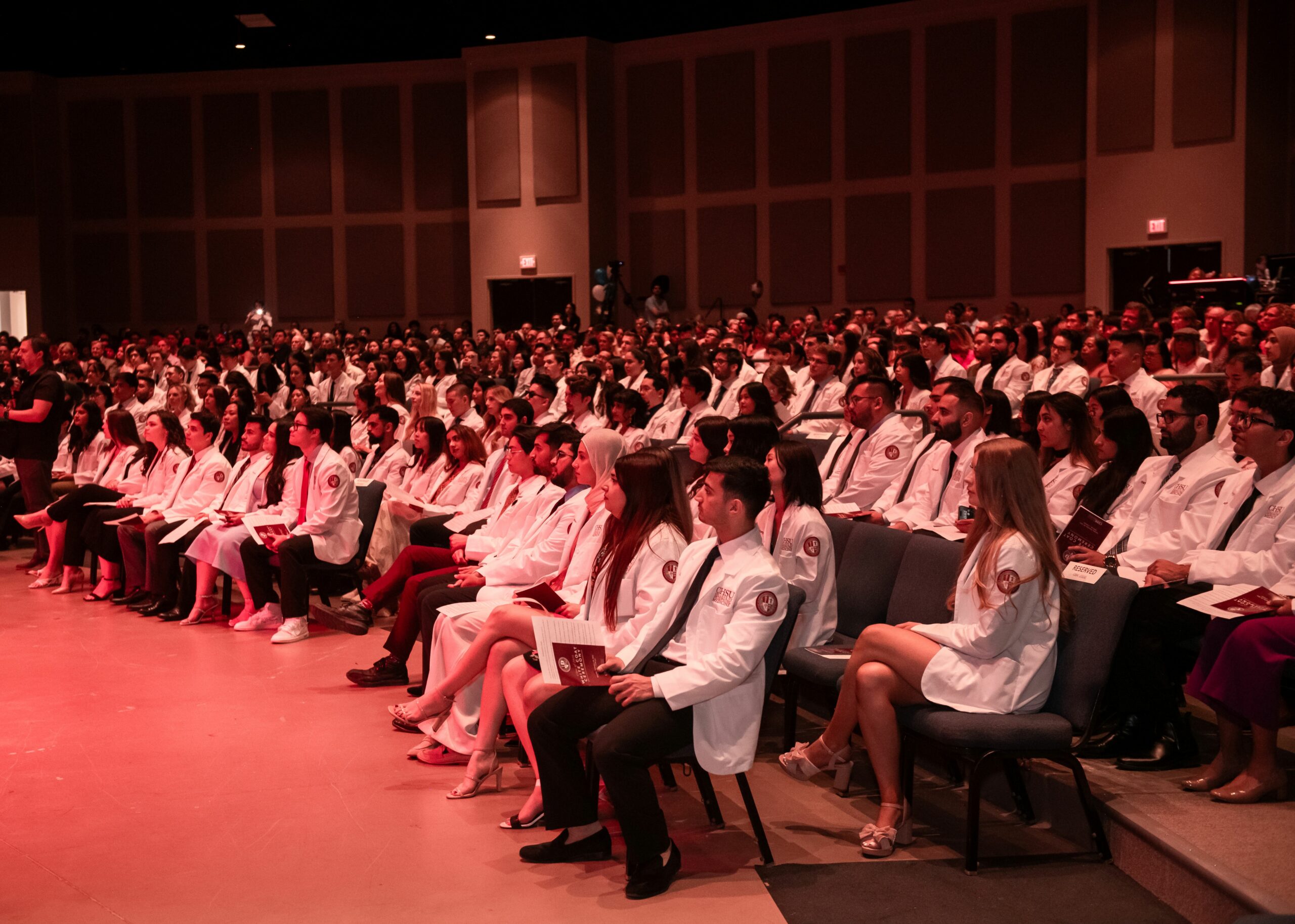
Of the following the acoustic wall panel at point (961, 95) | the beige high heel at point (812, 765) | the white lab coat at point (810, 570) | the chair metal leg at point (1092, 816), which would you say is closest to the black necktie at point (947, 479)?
the white lab coat at point (810, 570)

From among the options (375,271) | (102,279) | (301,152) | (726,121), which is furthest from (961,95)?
(102,279)

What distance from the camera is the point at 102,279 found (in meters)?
24.1

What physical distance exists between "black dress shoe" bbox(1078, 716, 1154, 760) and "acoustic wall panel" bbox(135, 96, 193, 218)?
22618 millimetres

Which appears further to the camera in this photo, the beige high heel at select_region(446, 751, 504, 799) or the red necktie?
the red necktie

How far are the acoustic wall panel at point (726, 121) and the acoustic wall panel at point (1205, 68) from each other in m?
6.69

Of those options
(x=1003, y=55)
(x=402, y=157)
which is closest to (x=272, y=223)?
(x=402, y=157)

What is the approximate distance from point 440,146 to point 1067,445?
61.7ft

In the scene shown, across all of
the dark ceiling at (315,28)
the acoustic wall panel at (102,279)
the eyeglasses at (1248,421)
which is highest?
the dark ceiling at (315,28)

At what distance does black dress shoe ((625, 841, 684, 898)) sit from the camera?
379cm

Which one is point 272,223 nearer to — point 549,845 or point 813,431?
point 813,431

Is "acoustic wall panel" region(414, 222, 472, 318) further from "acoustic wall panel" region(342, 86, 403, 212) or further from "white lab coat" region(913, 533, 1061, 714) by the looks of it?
"white lab coat" region(913, 533, 1061, 714)

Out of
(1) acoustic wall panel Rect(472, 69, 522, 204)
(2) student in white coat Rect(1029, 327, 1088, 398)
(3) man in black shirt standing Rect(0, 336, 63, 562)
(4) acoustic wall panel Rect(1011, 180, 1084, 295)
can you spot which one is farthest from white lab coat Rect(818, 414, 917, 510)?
(1) acoustic wall panel Rect(472, 69, 522, 204)

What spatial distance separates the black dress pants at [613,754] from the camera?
150 inches

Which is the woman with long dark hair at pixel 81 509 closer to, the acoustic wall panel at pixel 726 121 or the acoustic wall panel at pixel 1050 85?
the acoustic wall panel at pixel 726 121
